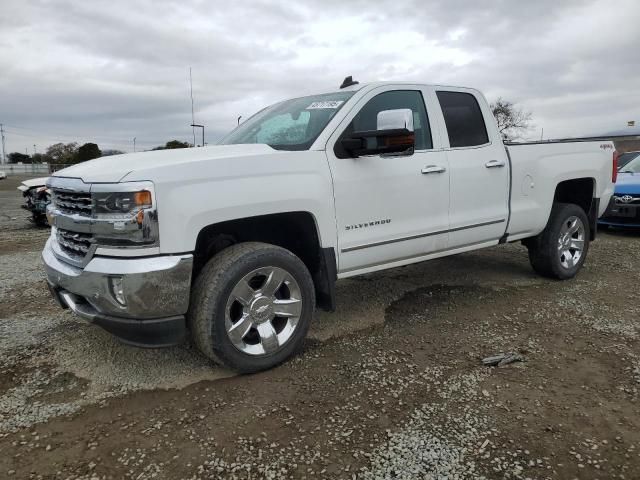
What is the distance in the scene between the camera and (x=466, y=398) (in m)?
2.84

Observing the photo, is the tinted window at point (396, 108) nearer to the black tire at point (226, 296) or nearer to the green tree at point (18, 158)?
the black tire at point (226, 296)

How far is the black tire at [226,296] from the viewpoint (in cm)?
290

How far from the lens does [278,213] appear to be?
3182 millimetres

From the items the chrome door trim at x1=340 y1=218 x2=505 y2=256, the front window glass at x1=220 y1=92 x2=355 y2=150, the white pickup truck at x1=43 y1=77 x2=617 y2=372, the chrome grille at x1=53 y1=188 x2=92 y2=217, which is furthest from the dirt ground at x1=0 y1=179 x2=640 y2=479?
the front window glass at x1=220 y1=92 x2=355 y2=150

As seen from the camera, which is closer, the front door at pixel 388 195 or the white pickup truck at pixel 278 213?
the white pickup truck at pixel 278 213

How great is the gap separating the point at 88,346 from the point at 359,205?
7.48ft

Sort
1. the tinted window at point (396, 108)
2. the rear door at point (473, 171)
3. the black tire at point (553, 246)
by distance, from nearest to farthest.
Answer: the tinted window at point (396, 108)
the rear door at point (473, 171)
the black tire at point (553, 246)

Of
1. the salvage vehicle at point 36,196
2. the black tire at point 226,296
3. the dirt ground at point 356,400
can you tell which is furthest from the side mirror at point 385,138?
the salvage vehicle at point 36,196

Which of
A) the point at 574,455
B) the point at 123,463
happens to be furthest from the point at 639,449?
the point at 123,463

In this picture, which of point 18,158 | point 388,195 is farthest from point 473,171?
point 18,158

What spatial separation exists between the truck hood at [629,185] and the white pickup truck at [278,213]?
4611mm

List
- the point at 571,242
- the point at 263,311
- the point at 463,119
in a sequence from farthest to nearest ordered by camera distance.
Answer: the point at 571,242, the point at 463,119, the point at 263,311

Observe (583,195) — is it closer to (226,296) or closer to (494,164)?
(494,164)

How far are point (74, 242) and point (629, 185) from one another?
861 centimetres
